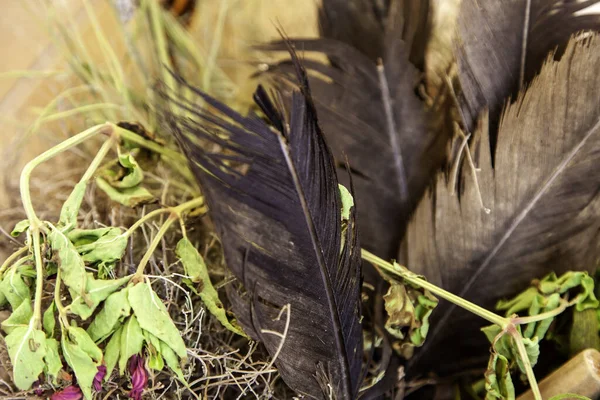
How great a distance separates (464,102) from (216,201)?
29cm

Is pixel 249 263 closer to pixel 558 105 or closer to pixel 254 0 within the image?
pixel 558 105

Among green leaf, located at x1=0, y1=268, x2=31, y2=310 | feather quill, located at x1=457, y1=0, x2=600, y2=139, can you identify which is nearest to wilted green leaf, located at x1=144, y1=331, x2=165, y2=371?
green leaf, located at x1=0, y1=268, x2=31, y2=310

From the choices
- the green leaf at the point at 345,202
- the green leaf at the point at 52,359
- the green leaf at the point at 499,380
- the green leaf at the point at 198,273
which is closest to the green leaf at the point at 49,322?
the green leaf at the point at 52,359

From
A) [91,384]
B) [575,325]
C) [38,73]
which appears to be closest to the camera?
[91,384]

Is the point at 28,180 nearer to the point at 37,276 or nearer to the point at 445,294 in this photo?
the point at 37,276

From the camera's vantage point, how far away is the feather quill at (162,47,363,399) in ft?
1.37

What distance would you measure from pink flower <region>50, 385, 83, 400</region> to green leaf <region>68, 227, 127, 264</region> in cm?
11

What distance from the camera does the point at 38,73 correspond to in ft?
2.36

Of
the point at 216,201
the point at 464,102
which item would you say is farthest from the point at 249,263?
the point at 464,102

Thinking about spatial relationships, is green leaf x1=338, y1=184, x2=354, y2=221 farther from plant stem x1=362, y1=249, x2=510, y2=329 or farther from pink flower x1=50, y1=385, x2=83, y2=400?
pink flower x1=50, y1=385, x2=83, y2=400

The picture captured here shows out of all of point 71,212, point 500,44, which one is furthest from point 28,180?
point 500,44

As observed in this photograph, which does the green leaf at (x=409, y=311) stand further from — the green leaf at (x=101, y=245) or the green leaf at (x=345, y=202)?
the green leaf at (x=101, y=245)

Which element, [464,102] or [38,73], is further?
[38,73]

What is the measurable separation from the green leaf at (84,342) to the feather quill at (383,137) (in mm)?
314
